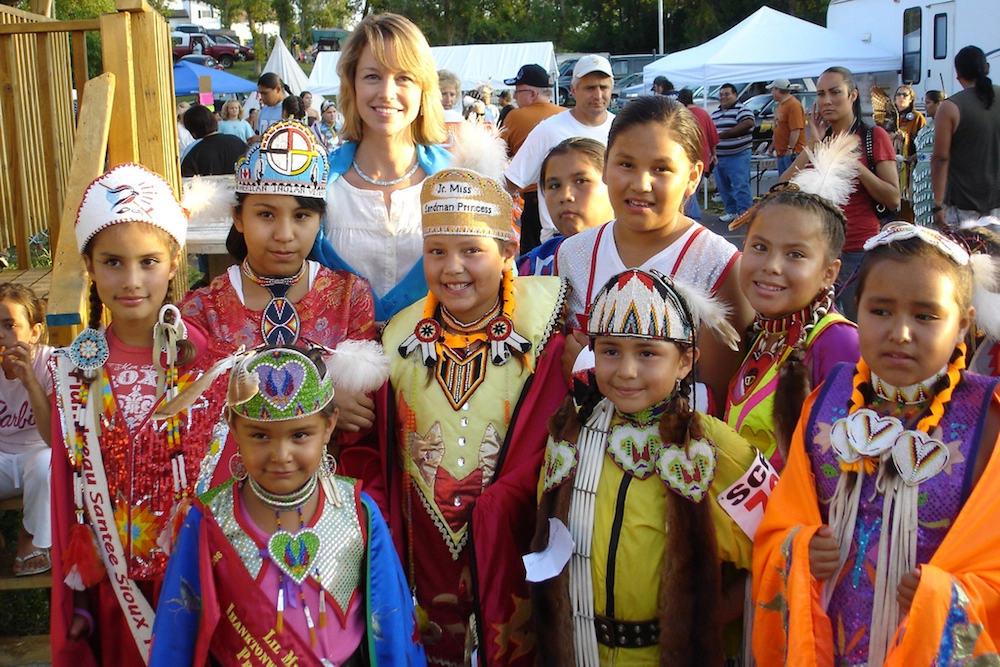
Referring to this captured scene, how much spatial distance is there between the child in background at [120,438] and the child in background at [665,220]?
1257 millimetres

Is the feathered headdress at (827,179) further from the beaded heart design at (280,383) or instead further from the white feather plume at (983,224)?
the beaded heart design at (280,383)

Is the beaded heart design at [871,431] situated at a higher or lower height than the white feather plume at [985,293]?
lower

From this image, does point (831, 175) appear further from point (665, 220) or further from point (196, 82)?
point (196, 82)

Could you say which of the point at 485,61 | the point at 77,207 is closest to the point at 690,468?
the point at 77,207

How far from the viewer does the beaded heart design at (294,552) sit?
2213 millimetres

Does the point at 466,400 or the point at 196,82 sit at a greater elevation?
the point at 196,82

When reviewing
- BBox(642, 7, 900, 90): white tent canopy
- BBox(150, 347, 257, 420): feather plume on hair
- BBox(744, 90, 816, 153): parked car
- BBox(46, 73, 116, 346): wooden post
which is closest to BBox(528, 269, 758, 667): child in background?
BBox(150, 347, 257, 420): feather plume on hair

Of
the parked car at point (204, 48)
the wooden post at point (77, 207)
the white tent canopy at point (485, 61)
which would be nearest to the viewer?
the wooden post at point (77, 207)

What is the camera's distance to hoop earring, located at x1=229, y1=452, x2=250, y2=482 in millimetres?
2322

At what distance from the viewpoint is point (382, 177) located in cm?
325

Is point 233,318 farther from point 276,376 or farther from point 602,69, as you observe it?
point 602,69

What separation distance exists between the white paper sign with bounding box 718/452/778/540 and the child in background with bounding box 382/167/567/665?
0.57m

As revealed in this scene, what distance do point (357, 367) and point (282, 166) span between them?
0.77 m

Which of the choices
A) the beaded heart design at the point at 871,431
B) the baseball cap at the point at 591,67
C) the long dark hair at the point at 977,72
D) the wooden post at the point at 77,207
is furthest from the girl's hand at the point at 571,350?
the long dark hair at the point at 977,72
